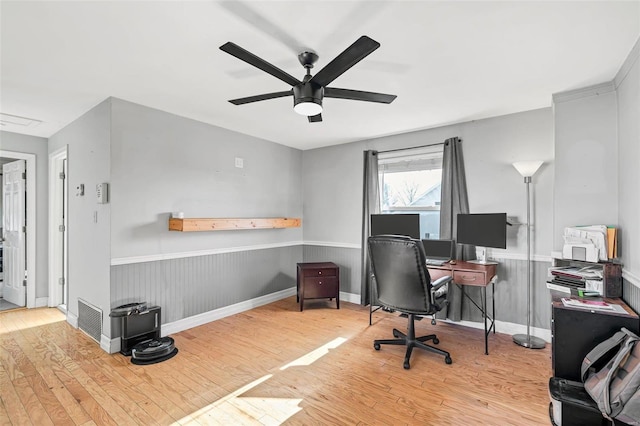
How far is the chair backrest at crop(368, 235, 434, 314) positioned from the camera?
2.64 m

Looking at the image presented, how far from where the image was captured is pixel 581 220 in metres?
2.74

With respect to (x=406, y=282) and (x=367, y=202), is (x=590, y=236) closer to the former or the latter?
(x=406, y=282)

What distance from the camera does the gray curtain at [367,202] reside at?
4.45 meters

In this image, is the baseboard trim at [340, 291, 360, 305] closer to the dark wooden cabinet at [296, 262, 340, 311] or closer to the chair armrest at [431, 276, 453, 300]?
the dark wooden cabinet at [296, 262, 340, 311]

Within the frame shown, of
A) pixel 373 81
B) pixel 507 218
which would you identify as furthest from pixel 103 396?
pixel 507 218

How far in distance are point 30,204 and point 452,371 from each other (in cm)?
550

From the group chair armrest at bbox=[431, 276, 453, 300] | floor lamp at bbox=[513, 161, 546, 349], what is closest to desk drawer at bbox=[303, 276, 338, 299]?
chair armrest at bbox=[431, 276, 453, 300]

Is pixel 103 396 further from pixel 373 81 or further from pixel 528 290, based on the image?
pixel 528 290

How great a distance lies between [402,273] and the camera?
273cm

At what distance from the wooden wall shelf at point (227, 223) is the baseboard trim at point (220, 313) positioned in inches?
41.0

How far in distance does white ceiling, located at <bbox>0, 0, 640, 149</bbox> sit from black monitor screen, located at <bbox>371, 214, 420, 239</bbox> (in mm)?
1312

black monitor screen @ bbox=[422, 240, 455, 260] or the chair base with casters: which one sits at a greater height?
black monitor screen @ bbox=[422, 240, 455, 260]

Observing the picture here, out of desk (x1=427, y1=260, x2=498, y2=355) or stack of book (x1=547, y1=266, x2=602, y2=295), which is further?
desk (x1=427, y1=260, x2=498, y2=355)

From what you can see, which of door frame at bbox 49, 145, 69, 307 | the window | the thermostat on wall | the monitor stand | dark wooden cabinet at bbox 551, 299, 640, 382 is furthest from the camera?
door frame at bbox 49, 145, 69, 307
